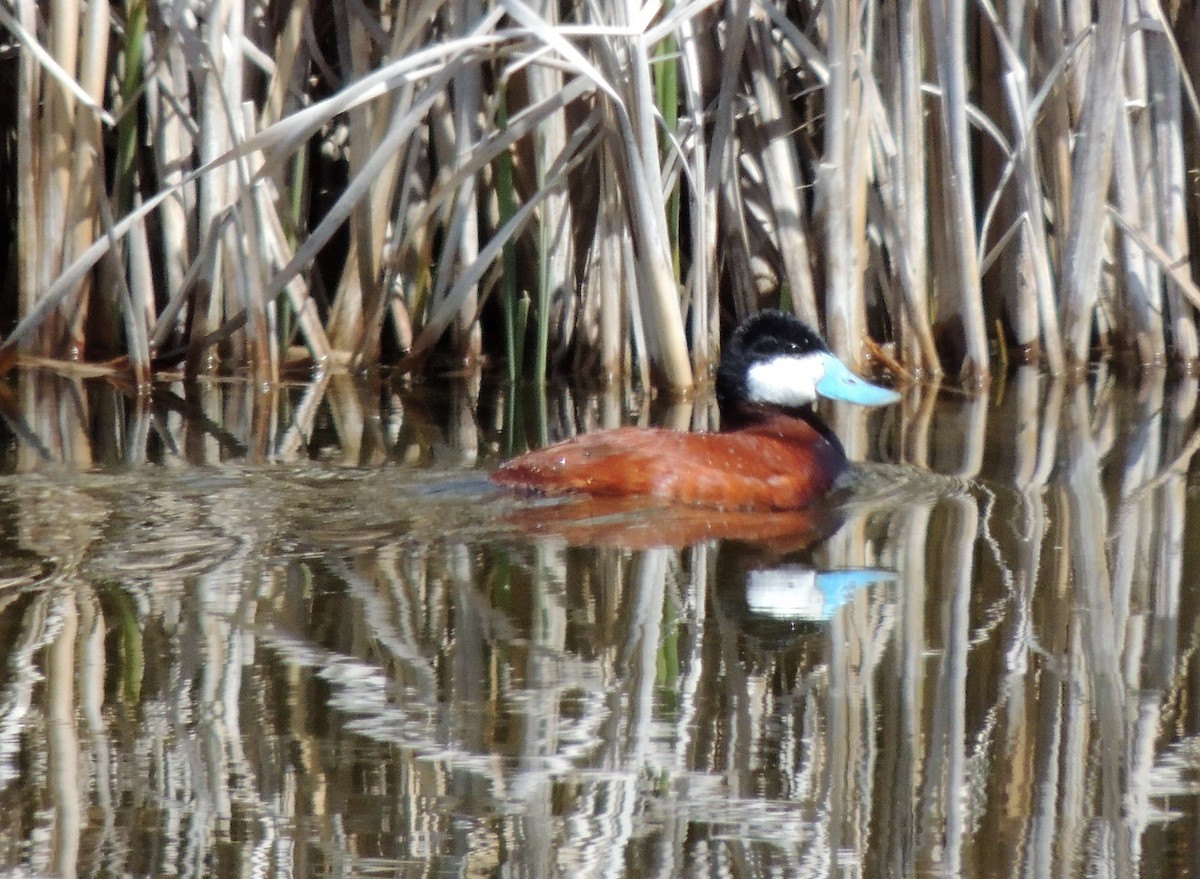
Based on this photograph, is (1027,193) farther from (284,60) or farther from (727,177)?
(284,60)

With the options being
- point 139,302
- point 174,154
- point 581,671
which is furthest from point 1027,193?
point 581,671

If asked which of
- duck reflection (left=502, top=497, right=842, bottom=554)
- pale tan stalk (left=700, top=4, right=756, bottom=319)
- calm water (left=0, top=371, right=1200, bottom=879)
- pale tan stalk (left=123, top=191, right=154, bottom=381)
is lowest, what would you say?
calm water (left=0, top=371, right=1200, bottom=879)

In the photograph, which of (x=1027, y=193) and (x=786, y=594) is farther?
(x=1027, y=193)

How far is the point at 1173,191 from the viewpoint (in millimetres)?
6559

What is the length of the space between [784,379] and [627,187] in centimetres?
102

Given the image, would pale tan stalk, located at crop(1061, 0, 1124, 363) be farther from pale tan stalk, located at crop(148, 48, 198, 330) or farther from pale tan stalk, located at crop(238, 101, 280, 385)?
pale tan stalk, located at crop(148, 48, 198, 330)

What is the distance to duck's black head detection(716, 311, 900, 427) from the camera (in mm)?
5090

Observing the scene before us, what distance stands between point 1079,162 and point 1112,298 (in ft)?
2.99

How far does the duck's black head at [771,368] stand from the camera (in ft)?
16.7

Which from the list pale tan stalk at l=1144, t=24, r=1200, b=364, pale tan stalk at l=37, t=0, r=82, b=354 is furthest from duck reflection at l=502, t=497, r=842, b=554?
pale tan stalk at l=37, t=0, r=82, b=354

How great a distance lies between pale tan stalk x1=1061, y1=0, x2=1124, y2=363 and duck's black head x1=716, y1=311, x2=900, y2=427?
1520mm

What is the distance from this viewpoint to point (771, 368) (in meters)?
5.09

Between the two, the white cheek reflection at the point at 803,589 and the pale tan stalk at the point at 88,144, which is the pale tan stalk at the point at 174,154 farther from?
the white cheek reflection at the point at 803,589

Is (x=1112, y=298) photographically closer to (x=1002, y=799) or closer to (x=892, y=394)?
(x=892, y=394)
